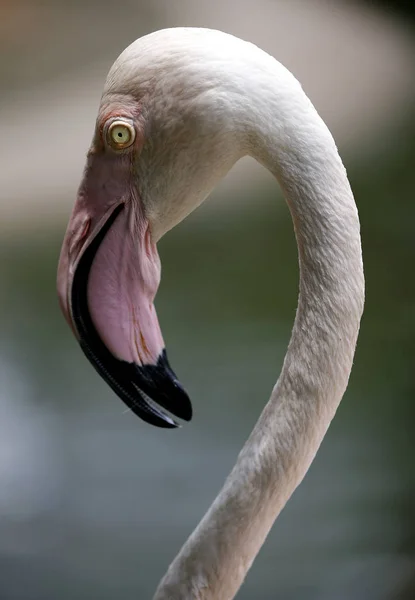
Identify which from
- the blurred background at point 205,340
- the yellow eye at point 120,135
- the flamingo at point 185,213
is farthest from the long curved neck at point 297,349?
the blurred background at point 205,340

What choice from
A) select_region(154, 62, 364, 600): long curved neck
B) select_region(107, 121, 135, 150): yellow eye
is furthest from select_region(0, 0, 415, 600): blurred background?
select_region(107, 121, 135, 150): yellow eye

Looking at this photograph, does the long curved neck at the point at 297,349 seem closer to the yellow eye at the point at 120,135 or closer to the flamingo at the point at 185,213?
the flamingo at the point at 185,213

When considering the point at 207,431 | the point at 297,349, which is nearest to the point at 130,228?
the point at 297,349

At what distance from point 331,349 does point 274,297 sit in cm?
185

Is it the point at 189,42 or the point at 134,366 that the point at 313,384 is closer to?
the point at 134,366

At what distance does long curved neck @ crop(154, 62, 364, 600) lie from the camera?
74 centimetres

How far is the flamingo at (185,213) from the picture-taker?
0.73 meters

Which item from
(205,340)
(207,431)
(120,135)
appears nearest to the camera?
(120,135)

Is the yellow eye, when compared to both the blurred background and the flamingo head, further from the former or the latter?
the blurred background

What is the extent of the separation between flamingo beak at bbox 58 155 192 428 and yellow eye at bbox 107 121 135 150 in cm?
3

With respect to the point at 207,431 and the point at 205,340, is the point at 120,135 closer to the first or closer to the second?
the point at 207,431

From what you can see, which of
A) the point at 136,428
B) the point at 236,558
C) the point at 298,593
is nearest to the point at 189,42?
the point at 236,558

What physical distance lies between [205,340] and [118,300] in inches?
66.9

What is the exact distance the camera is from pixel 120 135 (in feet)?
2.55
